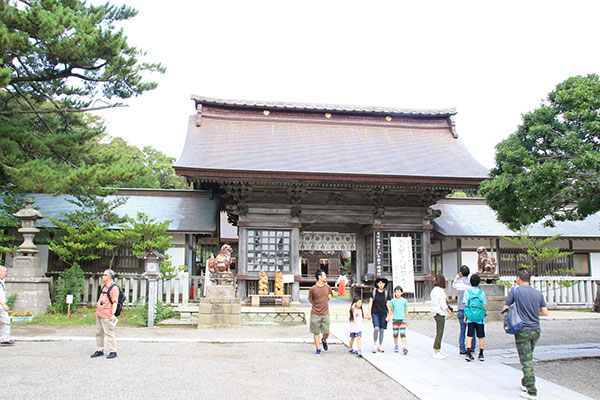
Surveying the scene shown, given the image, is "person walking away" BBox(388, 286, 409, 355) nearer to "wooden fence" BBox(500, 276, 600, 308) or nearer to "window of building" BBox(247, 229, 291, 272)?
"window of building" BBox(247, 229, 291, 272)

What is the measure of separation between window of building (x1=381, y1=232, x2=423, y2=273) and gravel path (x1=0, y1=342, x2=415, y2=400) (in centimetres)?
763

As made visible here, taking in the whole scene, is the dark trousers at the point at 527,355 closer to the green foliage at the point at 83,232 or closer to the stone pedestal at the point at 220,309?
the stone pedestal at the point at 220,309

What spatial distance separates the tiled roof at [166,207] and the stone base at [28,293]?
314cm

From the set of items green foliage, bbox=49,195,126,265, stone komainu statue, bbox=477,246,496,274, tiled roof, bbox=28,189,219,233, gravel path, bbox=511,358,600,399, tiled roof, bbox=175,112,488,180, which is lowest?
gravel path, bbox=511,358,600,399

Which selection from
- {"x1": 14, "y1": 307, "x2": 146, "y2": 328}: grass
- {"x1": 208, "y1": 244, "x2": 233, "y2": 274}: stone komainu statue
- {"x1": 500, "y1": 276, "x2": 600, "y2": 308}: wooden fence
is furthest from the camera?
{"x1": 500, "y1": 276, "x2": 600, "y2": 308}: wooden fence

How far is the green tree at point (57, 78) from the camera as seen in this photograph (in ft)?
36.2

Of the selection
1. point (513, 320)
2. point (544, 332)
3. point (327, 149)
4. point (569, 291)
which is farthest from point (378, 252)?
point (513, 320)

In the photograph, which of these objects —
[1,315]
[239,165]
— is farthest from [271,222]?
[1,315]

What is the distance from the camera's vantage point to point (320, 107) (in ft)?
64.3

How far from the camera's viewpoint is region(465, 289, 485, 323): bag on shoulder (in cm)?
743

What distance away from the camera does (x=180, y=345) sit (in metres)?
8.78

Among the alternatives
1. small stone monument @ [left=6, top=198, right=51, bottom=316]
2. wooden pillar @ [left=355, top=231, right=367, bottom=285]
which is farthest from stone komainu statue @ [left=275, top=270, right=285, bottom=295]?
small stone monument @ [left=6, top=198, right=51, bottom=316]

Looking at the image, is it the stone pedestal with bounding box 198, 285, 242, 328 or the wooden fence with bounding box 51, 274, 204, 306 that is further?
the wooden fence with bounding box 51, 274, 204, 306

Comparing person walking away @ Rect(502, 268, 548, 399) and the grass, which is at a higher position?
person walking away @ Rect(502, 268, 548, 399)
